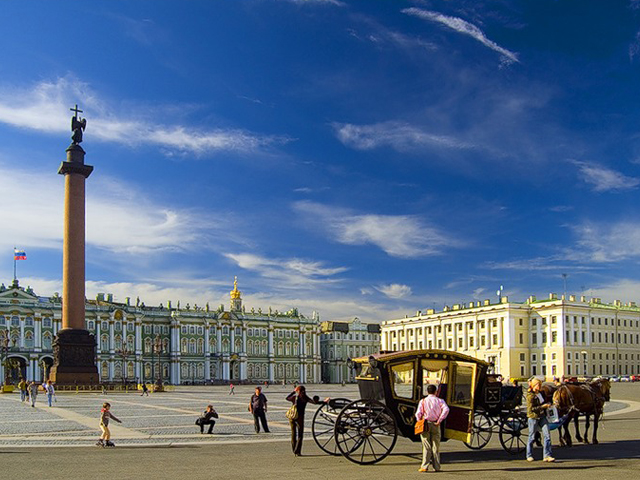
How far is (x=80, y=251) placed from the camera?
59.8 metres

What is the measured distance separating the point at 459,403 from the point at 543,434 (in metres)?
1.83

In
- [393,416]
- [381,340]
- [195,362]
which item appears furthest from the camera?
[381,340]

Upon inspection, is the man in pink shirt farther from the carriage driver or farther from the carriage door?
the carriage driver

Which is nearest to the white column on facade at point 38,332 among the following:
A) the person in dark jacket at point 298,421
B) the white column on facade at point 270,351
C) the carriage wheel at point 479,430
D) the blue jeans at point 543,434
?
the white column on facade at point 270,351

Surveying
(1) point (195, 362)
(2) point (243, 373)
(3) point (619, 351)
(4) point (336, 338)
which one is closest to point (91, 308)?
(1) point (195, 362)

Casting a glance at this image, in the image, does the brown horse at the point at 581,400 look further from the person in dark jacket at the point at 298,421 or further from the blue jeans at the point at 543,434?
the person in dark jacket at the point at 298,421

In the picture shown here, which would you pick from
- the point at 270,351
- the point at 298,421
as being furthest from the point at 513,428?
the point at 270,351

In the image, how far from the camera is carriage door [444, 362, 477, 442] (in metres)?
14.8

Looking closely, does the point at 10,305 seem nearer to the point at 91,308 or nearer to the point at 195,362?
the point at 91,308

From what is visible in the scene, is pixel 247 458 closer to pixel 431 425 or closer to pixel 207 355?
pixel 431 425

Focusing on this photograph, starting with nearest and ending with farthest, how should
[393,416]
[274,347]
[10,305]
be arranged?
[393,416] → [10,305] → [274,347]

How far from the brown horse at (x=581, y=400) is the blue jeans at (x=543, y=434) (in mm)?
1867

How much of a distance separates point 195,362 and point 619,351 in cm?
6735

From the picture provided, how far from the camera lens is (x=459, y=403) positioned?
49.0 ft
